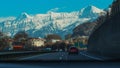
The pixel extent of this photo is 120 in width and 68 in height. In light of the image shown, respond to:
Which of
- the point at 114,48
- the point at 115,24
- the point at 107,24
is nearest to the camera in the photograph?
the point at 114,48

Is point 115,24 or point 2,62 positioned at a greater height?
point 115,24

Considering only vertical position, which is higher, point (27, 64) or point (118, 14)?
point (118, 14)

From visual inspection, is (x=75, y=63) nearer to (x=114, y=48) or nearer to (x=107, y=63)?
(x=107, y=63)

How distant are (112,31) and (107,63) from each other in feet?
132

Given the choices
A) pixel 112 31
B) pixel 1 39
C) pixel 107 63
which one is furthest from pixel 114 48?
pixel 1 39

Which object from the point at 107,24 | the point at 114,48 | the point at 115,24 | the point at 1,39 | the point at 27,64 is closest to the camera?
the point at 27,64

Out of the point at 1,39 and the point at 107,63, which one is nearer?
the point at 107,63

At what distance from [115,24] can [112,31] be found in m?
2.51

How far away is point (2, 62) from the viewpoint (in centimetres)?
1370

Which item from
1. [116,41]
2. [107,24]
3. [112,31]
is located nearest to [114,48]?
[116,41]

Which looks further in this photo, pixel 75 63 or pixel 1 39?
pixel 1 39

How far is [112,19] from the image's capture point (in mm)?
53156

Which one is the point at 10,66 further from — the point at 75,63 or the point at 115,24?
the point at 115,24

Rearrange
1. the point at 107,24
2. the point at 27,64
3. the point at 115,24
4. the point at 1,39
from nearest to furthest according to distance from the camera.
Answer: the point at 27,64 → the point at 115,24 → the point at 107,24 → the point at 1,39
